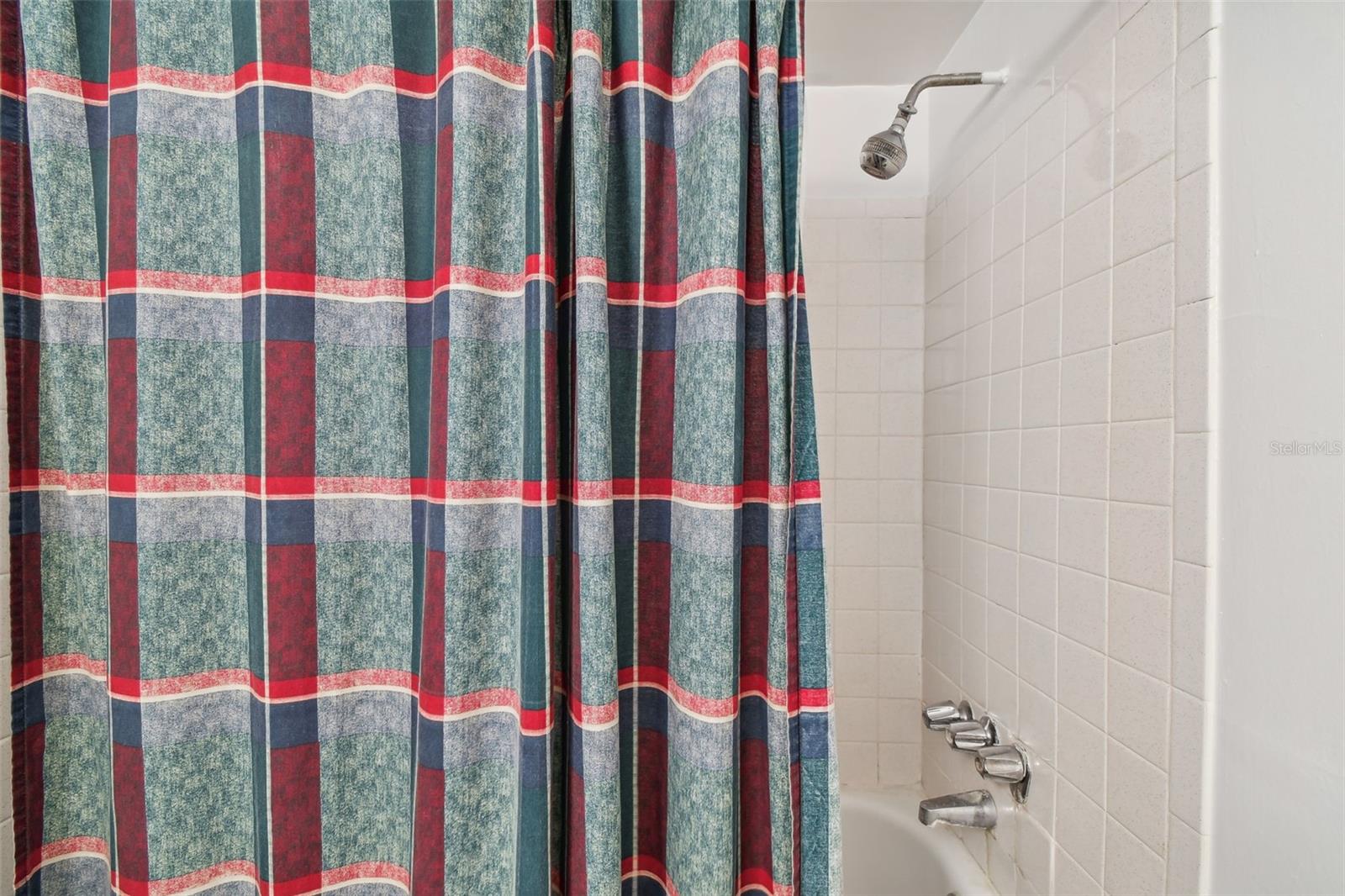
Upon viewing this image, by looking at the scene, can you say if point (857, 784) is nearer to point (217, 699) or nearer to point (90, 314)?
point (217, 699)

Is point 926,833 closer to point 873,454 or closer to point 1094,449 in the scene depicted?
point 873,454

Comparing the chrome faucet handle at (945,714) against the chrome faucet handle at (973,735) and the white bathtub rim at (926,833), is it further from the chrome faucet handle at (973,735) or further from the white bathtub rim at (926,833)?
the white bathtub rim at (926,833)

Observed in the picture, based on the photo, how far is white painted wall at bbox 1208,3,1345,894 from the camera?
0.59 metres

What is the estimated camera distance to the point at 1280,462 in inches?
25.3

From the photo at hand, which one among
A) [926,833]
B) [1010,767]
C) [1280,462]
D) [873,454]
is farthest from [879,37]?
[926,833]

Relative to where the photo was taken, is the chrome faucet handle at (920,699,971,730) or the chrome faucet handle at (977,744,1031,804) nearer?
the chrome faucet handle at (977,744,1031,804)

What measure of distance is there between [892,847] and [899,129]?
159 cm

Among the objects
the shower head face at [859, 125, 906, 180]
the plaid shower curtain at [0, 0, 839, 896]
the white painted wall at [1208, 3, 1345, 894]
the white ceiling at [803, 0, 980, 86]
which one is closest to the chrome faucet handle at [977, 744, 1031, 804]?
the white painted wall at [1208, 3, 1345, 894]

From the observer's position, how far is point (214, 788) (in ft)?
2.21

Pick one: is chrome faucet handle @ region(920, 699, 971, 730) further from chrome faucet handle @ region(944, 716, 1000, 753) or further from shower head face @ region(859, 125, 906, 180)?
shower head face @ region(859, 125, 906, 180)

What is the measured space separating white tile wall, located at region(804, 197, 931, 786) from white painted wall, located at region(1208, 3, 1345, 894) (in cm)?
95

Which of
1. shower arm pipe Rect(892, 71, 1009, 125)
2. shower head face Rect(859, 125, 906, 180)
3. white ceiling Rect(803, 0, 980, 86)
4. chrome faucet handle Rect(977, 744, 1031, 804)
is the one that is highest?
white ceiling Rect(803, 0, 980, 86)

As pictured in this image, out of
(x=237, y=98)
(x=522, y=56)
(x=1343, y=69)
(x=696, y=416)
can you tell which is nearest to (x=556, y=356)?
(x=696, y=416)

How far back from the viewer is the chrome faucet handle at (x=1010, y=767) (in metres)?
1.14
